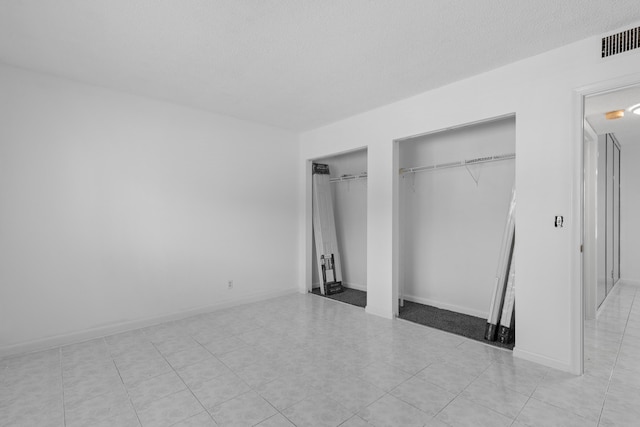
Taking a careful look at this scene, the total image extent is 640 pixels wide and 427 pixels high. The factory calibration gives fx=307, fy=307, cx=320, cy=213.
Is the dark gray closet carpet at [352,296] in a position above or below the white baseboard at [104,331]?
below

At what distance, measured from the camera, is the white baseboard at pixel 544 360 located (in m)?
2.49

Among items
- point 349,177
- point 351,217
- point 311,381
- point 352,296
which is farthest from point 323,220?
point 311,381

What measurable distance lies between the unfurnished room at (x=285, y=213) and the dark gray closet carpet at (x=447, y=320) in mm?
48

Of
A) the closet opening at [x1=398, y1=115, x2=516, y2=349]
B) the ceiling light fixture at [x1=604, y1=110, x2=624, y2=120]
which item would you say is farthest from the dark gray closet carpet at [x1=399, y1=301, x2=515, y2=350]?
the ceiling light fixture at [x1=604, y1=110, x2=624, y2=120]

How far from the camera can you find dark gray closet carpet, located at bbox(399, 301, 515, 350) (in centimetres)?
332

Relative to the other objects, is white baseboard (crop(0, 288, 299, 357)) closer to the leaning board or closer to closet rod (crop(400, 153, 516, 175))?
the leaning board

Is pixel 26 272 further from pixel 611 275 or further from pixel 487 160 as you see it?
pixel 611 275

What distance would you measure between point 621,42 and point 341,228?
164 inches

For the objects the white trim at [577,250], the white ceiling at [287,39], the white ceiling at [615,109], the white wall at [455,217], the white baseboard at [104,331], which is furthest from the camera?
the white wall at [455,217]

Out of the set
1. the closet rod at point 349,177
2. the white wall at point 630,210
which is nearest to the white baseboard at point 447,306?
the closet rod at point 349,177

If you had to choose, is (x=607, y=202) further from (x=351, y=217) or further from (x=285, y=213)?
(x=285, y=213)

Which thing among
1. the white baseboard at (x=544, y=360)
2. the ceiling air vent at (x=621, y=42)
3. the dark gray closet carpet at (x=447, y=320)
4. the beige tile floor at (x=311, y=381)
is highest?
the ceiling air vent at (x=621, y=42)

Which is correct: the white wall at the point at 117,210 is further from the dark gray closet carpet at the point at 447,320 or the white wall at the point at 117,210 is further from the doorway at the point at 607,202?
the doorway at the point at 607,202

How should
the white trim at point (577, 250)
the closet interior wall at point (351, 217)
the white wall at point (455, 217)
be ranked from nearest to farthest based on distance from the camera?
the white trim at point (577, 250)
the white wall at point (455, 217)
the closet interior wall at point (351, 217)
